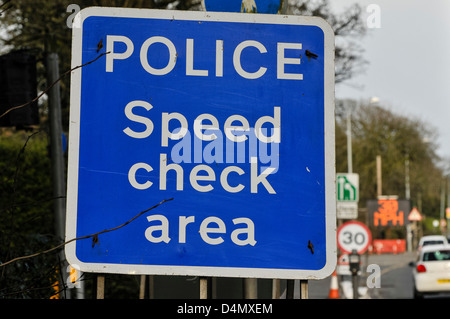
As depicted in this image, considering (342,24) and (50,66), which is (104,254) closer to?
(50,66)

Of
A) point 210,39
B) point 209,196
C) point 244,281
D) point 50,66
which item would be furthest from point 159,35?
point 50,66

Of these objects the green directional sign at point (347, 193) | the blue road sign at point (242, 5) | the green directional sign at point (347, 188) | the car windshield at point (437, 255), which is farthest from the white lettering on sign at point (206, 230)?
the car windshield at point (437, 255)

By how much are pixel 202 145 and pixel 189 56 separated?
1.01ft

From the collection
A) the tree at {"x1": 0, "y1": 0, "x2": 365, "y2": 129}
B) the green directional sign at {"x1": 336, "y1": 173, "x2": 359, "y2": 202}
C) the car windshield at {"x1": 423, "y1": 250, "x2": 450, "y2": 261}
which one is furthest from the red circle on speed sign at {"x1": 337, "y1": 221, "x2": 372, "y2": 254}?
the car windshield at {"x1": 423, "y1": 250, "x2": 450, "y2": 261}

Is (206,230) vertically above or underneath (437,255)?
above

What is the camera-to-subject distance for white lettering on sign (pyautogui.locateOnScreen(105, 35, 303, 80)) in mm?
2551

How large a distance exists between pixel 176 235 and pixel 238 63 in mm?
596

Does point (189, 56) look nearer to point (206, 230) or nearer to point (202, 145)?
point (202, 145)

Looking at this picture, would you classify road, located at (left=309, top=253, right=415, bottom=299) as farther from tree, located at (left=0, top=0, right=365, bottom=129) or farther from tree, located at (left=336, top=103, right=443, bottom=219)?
tree, located at (left=336, top=103, right=443, bottom=219)

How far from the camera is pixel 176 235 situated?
97.0 inches

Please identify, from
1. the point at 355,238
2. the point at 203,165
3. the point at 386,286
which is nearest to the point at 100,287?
the point at 203,165

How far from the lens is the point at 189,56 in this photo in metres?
2.56

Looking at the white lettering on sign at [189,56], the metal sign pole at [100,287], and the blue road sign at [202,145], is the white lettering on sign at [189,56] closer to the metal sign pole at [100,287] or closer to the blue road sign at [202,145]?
the blue road sign at [202,145]

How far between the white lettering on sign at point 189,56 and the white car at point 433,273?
58.6ft
